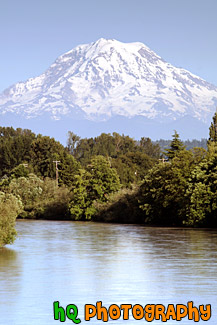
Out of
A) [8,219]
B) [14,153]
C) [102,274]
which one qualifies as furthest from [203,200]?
[14,153]

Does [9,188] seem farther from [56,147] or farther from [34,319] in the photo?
[34,319]

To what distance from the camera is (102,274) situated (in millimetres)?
28953

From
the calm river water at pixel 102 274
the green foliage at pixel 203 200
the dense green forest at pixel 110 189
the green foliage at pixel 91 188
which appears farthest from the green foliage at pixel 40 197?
the calm river water at pixel 102 274

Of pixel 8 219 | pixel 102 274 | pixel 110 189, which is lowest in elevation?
pixel 102 274

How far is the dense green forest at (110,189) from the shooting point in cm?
6256

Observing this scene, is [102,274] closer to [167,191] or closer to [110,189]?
[167,191]

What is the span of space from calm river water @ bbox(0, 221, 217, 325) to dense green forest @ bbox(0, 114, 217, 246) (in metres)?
4.07

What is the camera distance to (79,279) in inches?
1077

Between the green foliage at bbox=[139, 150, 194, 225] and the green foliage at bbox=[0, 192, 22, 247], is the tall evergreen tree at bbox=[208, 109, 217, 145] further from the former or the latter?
the green foliage at bbox=[0, 192, 22, 247]

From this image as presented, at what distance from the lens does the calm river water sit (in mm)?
21469

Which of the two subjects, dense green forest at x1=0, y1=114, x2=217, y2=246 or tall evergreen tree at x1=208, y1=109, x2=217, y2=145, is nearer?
dense green forest at x1=0, y1=114, x2=217, y2=246

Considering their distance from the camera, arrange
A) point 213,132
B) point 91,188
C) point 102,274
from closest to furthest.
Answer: point 102,274 < point 91,188 < point 213,132

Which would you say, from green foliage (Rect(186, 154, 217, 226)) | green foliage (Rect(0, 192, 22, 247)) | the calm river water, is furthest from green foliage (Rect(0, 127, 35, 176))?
green foliage (Rect(0, 192, 22, 247))

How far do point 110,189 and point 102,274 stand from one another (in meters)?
53.8
